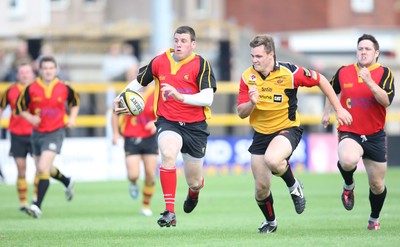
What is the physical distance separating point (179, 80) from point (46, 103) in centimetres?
397

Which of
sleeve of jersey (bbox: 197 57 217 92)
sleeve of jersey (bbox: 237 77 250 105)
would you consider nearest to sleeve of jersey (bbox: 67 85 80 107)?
sleeve of jersey (bbox: 197 57 217 92)

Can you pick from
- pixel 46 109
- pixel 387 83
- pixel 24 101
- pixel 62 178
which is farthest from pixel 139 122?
pixel 387 83

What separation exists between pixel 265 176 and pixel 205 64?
155 centimetres

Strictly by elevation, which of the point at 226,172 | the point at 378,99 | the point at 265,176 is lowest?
the point at 226,172

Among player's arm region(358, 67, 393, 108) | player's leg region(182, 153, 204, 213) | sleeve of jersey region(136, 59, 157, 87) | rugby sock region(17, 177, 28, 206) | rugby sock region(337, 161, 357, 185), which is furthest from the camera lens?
rugby sock region(17, 177, 28, 206)

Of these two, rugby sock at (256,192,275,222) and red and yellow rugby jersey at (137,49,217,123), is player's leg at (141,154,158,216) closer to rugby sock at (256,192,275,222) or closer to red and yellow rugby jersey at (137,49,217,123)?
red and yellow rugby jersey at (137,49,217,123)

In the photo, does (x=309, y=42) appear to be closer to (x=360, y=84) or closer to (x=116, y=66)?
(x=116, y=66)

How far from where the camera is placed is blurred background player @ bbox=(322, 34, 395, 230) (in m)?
12.9

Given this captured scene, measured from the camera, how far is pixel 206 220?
598 inches

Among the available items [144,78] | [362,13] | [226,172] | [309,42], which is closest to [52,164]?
[144,78]

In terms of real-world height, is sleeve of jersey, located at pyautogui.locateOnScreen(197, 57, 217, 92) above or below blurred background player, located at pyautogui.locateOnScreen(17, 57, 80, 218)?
above

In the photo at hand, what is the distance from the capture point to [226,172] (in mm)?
26297

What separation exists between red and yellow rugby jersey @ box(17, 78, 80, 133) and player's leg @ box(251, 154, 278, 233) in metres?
4.68

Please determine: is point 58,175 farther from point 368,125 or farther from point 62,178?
point 368,125
